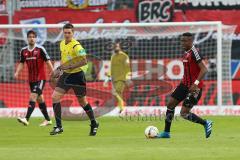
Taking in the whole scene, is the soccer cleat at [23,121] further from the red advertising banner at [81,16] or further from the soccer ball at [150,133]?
the red advertising banner at [81,16]

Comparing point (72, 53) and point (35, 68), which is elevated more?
point (72, 53)

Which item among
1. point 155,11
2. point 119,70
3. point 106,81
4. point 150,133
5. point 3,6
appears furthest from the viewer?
point 155,11

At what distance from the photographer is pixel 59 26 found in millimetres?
22984

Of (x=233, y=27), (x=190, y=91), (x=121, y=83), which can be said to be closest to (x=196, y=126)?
(x=190, y=91)

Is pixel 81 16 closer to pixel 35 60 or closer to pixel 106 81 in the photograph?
pixel 106 81

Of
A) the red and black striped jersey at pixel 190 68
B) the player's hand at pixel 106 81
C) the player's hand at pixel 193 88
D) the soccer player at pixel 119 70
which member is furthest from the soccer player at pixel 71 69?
the player's hand at pixel 106 81

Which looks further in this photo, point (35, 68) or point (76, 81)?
point (35, 68)

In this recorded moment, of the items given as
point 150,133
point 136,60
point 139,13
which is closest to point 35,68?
point 150,133

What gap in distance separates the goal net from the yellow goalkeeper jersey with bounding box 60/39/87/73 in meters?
8.12

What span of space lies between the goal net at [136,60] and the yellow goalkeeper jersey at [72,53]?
812 cm

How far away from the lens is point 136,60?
2502 cm

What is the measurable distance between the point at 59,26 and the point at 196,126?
6.74 metres

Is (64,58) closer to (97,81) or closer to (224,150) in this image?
(224,150)

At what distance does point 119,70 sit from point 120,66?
172mm
